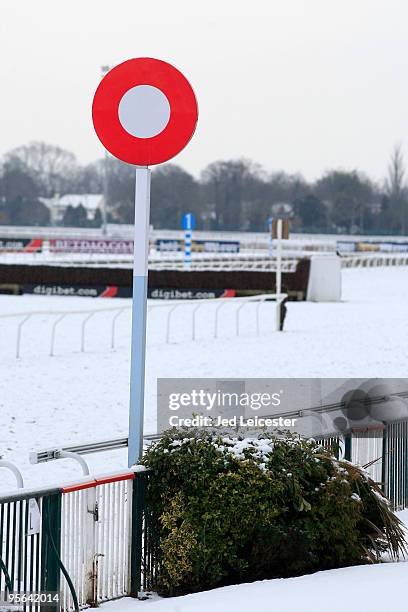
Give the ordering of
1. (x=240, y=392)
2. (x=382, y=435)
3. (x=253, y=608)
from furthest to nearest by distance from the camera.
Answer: (x=382, y=435) → (x=240, y=392) → (x=253, y=608)

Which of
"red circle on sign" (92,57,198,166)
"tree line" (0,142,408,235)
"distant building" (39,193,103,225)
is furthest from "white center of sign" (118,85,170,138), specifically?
"distant building" (39,193,103,225)

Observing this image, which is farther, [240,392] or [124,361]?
[124,361]

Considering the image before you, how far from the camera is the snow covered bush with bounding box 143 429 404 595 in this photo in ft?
14.6

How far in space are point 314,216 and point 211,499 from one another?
322 feet

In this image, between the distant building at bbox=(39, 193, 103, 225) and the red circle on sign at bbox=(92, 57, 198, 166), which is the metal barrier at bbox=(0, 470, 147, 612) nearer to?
the red circle on sign at bbox=(92, 57, 198, 166)

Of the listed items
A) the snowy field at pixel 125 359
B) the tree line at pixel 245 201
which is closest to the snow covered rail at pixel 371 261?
the snowy field at pixel 125 359

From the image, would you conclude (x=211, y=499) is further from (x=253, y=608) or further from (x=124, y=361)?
(x=124, y=361)

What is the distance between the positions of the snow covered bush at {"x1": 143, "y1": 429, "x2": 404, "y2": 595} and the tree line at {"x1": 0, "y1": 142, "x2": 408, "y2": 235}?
93107mm

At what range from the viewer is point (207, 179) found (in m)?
120

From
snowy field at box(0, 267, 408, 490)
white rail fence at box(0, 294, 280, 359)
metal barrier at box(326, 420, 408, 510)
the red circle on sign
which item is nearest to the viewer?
the red circle on sign

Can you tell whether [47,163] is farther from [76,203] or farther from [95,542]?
[95,542]

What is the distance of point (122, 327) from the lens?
18.8 metres

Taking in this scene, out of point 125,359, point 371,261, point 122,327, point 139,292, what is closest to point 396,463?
point 139,292

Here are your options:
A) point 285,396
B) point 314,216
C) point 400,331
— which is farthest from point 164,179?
point 285,396
